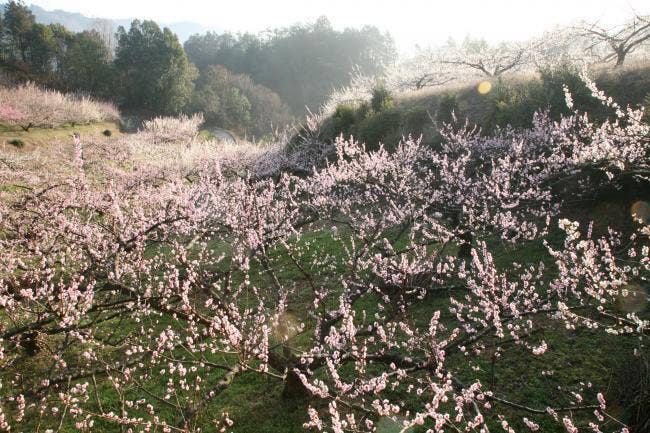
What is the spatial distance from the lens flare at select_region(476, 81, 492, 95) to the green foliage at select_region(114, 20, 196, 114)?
120ft

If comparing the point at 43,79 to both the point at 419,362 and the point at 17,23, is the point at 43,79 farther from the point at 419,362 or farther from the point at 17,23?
the point at 419,362

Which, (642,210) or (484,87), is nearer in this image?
(642,210)

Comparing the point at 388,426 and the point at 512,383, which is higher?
the point at 512,383

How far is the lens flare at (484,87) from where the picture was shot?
16.6 metres

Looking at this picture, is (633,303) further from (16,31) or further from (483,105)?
(16,31)

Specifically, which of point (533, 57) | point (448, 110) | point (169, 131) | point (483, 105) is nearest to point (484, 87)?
point (483, 105)

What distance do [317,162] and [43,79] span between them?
37.7 m

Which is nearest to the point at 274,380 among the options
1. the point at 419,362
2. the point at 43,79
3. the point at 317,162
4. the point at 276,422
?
the point at 276,422

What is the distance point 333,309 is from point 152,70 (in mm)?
45830

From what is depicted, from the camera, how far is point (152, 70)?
149ft

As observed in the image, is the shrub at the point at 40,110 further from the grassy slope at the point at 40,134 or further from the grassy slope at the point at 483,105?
the grassy slope at the point at 483,105

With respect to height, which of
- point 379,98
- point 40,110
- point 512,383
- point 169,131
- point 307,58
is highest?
point 307,58

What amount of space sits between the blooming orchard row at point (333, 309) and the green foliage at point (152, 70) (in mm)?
35289

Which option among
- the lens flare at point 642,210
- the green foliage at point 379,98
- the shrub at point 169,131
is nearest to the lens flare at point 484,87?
the green foliage at point 379,98
